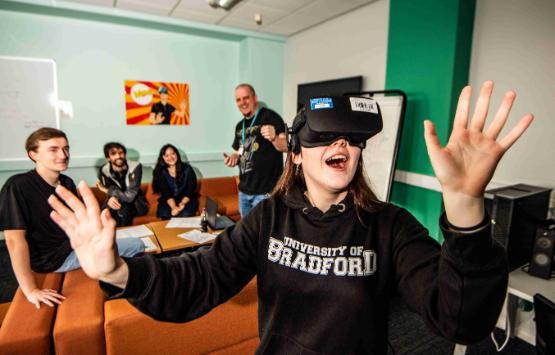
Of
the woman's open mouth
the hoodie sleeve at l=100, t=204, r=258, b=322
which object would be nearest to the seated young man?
the hoodie sleeve at l=100, t=204, r=258, b=322

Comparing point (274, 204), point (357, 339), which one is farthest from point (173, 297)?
point (357, 339)

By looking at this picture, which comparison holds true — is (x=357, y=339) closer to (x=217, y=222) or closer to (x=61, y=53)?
(x=217, y=222)

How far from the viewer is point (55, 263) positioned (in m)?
2.36

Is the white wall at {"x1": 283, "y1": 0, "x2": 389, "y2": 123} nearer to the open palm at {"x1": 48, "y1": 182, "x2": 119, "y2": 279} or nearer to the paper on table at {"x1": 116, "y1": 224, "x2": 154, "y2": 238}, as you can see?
the paper on table at {"x1": 116, "y1": 224, "x2": 154, "y2": 238}

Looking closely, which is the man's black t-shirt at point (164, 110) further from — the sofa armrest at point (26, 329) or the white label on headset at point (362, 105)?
the white label on headset at point (362, 105)

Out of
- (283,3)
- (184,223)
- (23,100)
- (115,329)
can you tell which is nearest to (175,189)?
(184,223)

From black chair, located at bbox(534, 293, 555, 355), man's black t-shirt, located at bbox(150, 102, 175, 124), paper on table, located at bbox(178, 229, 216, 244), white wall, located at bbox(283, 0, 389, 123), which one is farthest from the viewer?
man's black t-shirt, located at bbox(150, 102, 175, 124)

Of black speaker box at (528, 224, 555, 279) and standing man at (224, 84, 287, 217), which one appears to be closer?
black speaker box at (528, 224, 555, 279)

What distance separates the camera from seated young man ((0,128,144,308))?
1.98 m

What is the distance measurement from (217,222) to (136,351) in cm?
170

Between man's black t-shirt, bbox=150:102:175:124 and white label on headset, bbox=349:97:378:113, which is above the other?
man's black t-shirt, bbox=150:102:175:124

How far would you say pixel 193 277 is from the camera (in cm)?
101

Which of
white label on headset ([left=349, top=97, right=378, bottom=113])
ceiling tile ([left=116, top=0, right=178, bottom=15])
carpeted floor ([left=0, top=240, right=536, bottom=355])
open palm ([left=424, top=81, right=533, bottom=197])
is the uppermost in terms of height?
ceiling tile ([left=116, top=0, right=178, bottom=15])

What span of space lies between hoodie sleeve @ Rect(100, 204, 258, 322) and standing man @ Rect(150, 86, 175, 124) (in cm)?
452
